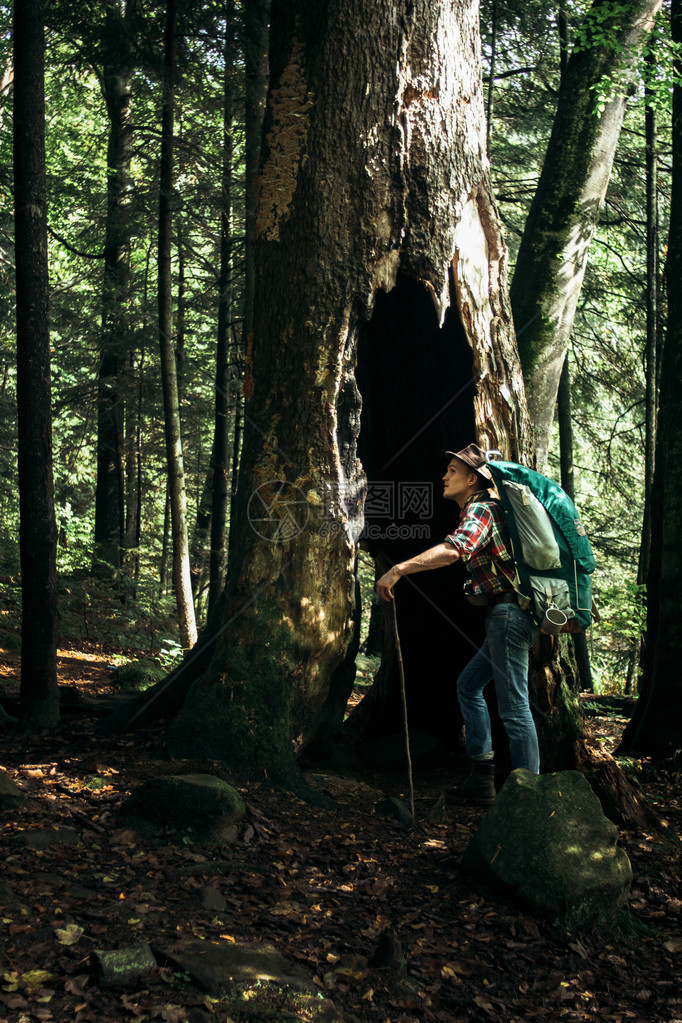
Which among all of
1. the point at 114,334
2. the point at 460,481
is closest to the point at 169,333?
the point at 114,334

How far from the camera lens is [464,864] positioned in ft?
13.5

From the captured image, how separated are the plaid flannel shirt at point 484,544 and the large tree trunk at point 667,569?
204 centimetres

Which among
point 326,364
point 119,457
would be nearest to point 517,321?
point 326,364

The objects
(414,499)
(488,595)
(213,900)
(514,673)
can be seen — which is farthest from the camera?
(414,499)

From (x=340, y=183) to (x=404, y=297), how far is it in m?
1.16

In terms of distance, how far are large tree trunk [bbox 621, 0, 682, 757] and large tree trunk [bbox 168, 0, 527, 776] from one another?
4.64ft

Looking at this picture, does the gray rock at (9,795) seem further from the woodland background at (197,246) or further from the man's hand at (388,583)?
the woodland background at (197,246)

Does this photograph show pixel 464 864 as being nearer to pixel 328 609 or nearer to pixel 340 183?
pixel 328 609

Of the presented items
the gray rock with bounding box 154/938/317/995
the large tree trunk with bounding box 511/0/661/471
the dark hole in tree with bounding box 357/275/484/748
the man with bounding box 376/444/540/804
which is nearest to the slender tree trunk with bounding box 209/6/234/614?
the dark hole in tree with bounding box 357/275/484/748

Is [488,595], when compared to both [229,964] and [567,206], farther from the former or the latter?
[567,206]

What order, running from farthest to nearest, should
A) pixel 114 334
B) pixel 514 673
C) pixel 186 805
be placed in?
pixel 114 334 → pixel 514 673 → pixel 186 805

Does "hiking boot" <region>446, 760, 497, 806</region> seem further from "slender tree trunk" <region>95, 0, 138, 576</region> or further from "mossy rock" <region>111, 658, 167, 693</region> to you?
"slender tree trunk" <region>95, 0, 138, 576</region>

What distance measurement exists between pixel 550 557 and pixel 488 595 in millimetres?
518

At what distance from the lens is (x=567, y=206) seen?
27.6 ft
